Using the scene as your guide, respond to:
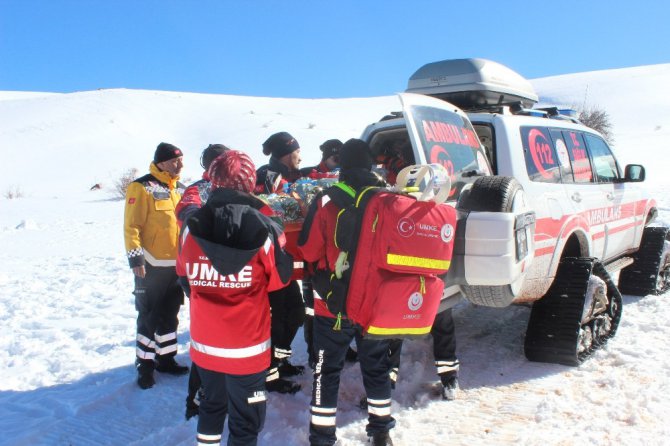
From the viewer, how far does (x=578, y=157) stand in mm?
4875

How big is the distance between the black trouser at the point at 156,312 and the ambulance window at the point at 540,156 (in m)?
2.94

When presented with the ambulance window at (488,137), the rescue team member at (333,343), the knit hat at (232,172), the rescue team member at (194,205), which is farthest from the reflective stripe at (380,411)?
the ambulance window at (488,137)

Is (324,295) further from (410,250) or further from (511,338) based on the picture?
(511,338)

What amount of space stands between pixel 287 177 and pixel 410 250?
2.08 meters

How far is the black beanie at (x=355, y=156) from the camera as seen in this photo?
3.11 m

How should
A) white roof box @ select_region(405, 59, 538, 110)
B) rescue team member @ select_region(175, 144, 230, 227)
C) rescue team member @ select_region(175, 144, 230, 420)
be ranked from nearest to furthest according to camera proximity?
rescue team member @ select_region(175, 144, 230, 420), rescue team member @ select_region(175, 144, 230, 227), white roof box @ select_region(405, 59, 538, 110)

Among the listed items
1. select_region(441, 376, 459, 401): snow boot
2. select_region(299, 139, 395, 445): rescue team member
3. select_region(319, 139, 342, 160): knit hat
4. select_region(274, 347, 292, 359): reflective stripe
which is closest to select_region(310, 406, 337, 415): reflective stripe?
select_region(299, 139, 395, 445): rescue team member

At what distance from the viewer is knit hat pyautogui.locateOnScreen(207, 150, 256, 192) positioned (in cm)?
283

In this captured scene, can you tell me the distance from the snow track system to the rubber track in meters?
2.02

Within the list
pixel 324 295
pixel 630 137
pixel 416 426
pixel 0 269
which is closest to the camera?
pixel 324 295

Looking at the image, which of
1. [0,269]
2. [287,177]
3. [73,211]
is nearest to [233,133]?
[73,211]

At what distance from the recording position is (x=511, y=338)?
5.02 metres

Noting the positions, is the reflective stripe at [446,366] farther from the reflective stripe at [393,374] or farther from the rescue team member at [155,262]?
the rescue team member at [155,262]

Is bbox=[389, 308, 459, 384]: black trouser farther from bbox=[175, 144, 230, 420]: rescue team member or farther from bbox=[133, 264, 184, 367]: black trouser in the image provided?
bbox=[133, 264, 184, 367]: black trouser
